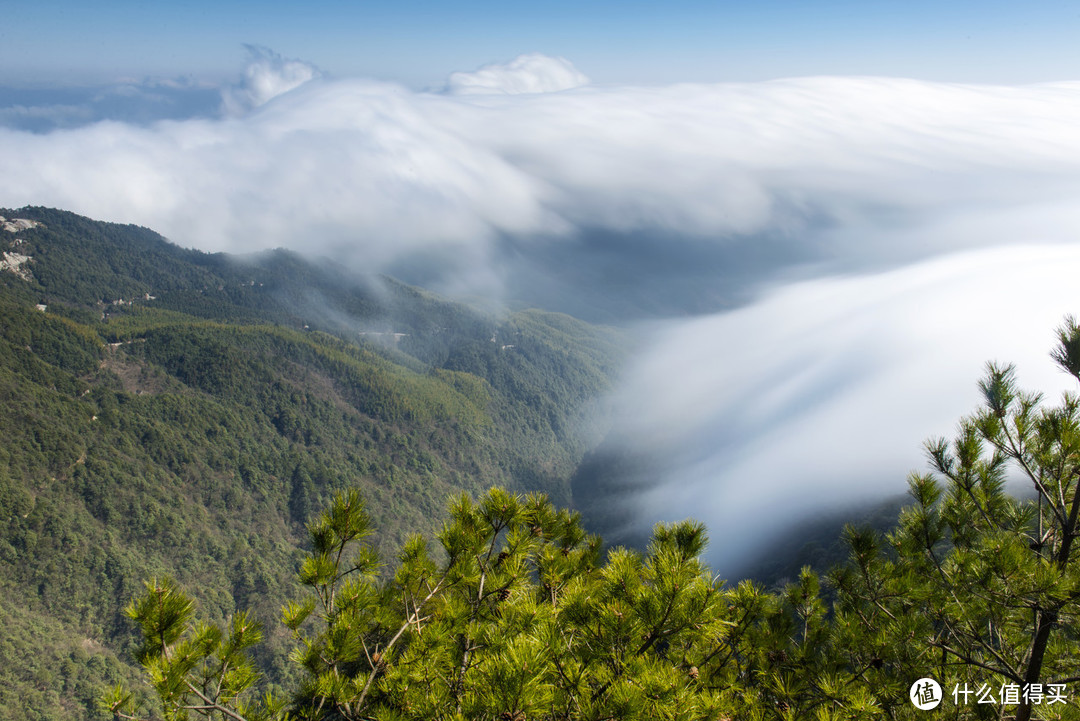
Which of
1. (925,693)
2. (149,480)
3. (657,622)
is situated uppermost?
(657,622)

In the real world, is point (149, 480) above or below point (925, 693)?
below

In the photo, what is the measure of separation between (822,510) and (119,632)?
135 meters

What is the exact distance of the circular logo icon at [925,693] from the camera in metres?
6.30

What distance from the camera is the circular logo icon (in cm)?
630

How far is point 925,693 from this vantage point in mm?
6457

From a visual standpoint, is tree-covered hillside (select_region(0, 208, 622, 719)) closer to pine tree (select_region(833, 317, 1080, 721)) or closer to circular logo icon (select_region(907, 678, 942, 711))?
pine tree (select_region(833, 317, 1080, 721))

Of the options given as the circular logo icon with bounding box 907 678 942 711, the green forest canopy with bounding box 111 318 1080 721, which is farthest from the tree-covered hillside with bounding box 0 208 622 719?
the circular logo icon with bounding box 907 678 942 711

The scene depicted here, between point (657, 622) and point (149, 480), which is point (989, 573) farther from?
point (149, 480)

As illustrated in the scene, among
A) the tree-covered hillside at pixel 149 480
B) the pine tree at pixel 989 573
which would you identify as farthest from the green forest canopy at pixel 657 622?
the tree-covered hillside at pixel 149 480

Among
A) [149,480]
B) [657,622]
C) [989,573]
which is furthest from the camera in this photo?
[149,480]

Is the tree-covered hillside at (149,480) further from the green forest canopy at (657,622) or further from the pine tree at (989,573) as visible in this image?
the pine tree at (989,573)

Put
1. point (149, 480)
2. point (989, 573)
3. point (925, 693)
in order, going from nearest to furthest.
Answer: point (989, 573) < point (925, 693) < point (149, 480)

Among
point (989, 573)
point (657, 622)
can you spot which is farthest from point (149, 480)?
point (989, 573)

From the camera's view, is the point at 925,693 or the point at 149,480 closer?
the point at 925,693
